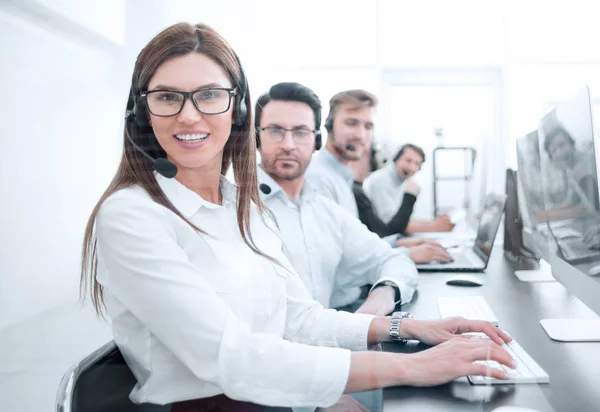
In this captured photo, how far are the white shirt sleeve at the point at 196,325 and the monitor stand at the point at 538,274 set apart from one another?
3.42 feet

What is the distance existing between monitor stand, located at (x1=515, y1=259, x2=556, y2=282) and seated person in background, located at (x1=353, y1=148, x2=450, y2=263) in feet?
0.87

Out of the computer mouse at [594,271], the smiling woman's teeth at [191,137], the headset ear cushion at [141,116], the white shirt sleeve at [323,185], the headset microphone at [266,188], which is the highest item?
the headset ear cushion at [141,116]

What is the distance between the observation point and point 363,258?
1465mm

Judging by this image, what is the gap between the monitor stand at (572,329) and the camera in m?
0.89

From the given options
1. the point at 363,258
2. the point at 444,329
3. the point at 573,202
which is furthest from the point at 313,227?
the point at 573,202

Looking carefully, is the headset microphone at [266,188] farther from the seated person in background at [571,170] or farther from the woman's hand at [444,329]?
the seated person in background at [571,170]

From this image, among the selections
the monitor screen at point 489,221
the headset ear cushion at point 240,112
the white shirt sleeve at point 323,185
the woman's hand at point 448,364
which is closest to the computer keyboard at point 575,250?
the woman's hand at point 448,364

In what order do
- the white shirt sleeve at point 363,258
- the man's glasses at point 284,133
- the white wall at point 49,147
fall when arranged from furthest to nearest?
the white shirt sleeve at point 363,258, the man's glasses at point 284,133, the white wall at point 49,147

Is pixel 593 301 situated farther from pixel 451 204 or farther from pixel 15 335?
pixel 15 335

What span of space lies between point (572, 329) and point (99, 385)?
0.81 m

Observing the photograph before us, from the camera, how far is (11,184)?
28.9 inches

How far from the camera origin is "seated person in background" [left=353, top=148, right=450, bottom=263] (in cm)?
177

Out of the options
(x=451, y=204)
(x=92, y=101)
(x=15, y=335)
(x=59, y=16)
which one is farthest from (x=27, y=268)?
(x=451, y=204)

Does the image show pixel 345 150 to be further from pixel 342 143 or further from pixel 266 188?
pixel 266 188
